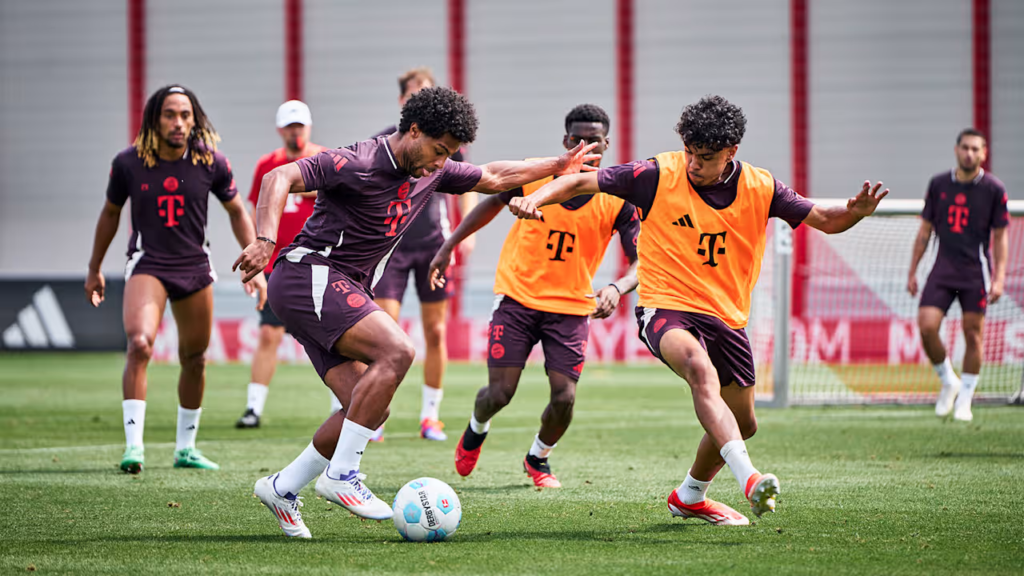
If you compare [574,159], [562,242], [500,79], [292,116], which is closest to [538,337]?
[562,242]

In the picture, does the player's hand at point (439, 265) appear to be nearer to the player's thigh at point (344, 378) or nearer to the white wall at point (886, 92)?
the player's thigh at point (344, 378)

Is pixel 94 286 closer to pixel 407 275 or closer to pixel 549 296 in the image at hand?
pixel 407 275

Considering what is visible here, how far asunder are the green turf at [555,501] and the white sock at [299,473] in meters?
0.22

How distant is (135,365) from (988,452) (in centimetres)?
558

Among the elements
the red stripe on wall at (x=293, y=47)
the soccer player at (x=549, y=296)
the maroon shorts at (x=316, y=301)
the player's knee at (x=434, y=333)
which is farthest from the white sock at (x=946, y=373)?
the red stripe on wall at (x=293, y=47)

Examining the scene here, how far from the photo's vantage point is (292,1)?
2498cm

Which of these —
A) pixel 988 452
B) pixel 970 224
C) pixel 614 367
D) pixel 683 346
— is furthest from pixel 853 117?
pixel 683 346

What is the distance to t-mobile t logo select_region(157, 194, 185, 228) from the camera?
24.0 feet

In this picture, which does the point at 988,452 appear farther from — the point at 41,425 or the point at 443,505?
the point at 41,425

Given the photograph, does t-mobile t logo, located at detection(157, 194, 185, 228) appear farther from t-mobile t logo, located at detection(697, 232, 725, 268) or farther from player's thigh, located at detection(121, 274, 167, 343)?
t-mobile t logo, located at detection(697, 232, 725, 268)

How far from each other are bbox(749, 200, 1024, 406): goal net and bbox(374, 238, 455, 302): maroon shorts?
4.42 metres

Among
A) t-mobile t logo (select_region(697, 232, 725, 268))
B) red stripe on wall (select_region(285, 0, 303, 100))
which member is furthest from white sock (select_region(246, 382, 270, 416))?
red stripe on wall (select_region(285, 0, 303, 100))

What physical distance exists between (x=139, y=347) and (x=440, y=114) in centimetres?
299

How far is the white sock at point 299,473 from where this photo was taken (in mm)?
4980
